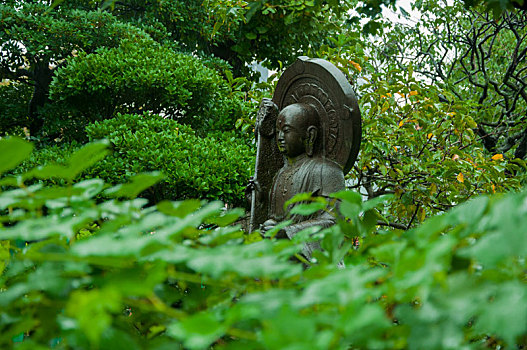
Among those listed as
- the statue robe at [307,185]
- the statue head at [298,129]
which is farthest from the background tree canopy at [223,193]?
the statue head at [298,129]

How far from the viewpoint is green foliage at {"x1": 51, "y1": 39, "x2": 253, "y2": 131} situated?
547 cm

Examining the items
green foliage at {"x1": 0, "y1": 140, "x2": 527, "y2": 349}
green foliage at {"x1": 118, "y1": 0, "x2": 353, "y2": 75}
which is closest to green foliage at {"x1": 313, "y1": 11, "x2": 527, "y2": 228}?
green foliage at {"x1": 118, "y1": 0, "x2": 353, "y2": 75}

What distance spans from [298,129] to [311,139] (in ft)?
0.40

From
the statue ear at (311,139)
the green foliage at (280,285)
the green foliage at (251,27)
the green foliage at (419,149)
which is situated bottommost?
the green foliage at (280,285)

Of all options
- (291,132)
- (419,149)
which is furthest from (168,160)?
(419,149)

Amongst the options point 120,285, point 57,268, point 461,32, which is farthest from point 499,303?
point 461,32

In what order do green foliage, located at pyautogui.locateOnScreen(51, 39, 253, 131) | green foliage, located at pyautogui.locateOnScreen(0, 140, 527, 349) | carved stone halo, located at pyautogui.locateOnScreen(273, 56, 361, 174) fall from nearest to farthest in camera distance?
green foliage, located at pyautogui.locateOnScreen(0, 140, 527, 349), carved stone halo, located at pyautogui.locateOnScreen(273, 56, 361, 174), green foliage, located at pyautogui.locateOnScreen(51, 39, 253, 131)

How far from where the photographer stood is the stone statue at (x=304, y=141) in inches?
123

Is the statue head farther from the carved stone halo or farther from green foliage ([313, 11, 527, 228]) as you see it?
green foliage ([313, 11, 527, 228])

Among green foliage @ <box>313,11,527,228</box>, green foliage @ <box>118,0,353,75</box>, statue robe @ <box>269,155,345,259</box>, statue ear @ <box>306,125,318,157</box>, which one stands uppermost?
green foliage @ <box>118,0,353,75</box>

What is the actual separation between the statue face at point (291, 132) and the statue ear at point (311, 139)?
0.03 meters

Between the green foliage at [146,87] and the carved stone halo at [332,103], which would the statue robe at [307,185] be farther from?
the green foliage at [146,87]

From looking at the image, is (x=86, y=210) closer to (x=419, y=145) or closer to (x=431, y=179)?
(x=431, y=179)

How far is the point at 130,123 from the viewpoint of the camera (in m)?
5.27
